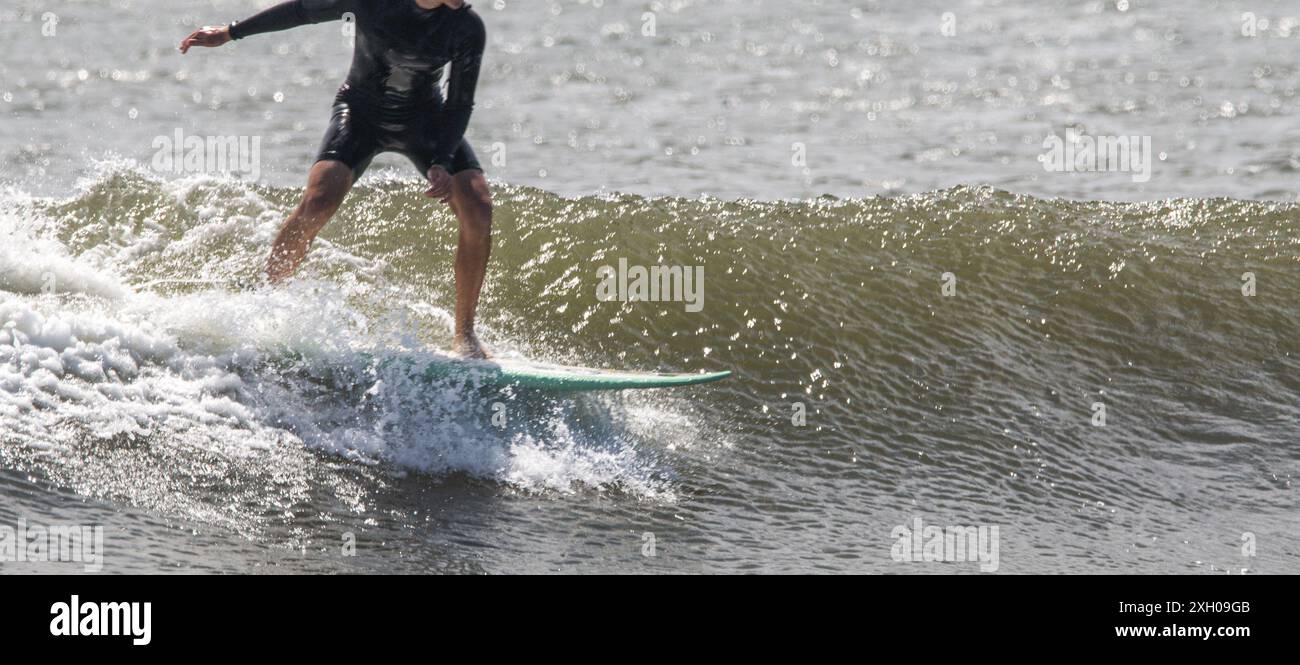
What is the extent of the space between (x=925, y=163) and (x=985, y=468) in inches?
250

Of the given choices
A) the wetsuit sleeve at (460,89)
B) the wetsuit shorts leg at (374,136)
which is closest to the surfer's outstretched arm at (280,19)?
Answer: the wetsuit shorts leg at (374,136)

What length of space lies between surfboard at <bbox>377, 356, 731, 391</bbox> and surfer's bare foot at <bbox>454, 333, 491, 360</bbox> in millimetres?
108

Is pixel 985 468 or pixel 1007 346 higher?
pixel 1007 346

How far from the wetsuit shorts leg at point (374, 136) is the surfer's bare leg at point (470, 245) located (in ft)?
0.30

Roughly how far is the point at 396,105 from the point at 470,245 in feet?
2.41

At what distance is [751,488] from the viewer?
639cm

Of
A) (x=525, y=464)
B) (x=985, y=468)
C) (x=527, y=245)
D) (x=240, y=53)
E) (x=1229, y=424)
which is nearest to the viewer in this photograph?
(x=525, y=464)

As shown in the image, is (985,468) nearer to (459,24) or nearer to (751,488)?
(751,488)

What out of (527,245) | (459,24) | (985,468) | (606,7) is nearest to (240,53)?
(606,7)

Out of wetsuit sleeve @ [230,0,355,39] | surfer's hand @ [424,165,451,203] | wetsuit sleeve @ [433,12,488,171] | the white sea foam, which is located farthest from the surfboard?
wetsuit sleeve @ [230,0,355,39]

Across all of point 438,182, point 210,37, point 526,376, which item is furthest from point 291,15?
point 526,376

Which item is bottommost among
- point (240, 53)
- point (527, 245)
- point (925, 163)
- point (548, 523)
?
point (548, 523)

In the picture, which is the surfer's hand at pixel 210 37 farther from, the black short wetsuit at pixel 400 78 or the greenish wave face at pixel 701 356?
the greenish wave face at pixel 701 356

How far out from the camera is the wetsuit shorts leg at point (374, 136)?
6.62 m
